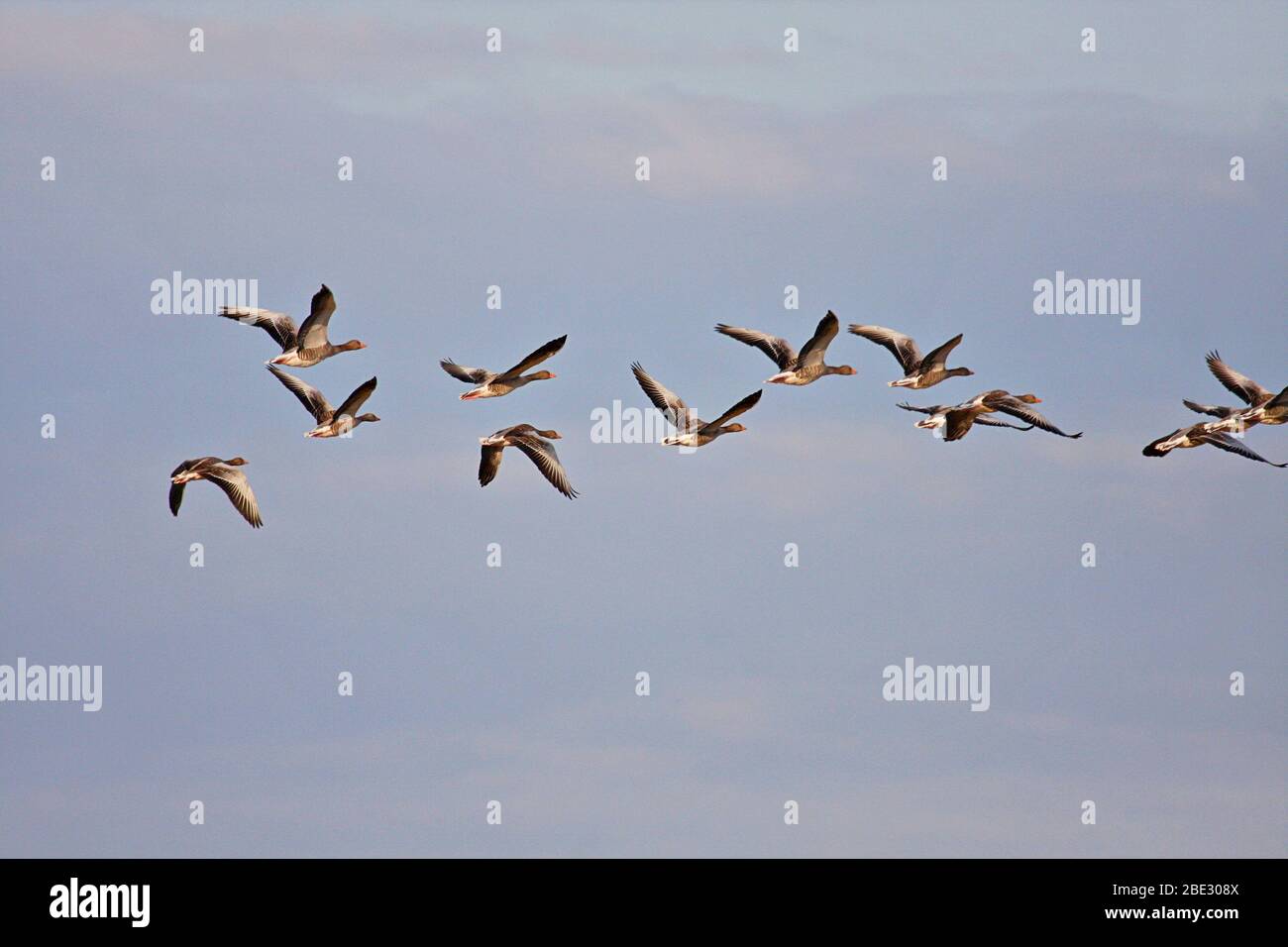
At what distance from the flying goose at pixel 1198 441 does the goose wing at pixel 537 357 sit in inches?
569

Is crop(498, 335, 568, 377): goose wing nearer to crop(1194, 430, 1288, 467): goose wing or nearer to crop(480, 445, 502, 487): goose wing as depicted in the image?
crop(480, 445, 502, 487): goose wing

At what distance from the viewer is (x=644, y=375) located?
74250 mm

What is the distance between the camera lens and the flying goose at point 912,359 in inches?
2977

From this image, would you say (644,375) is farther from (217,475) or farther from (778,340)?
(217,475)

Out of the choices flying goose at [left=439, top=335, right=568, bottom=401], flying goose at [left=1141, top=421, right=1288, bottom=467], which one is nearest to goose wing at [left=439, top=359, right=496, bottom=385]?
flying goose at [left=439, top=335, right=568, bottom=401]

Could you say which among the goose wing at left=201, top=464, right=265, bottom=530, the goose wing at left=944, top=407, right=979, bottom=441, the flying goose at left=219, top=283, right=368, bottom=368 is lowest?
the goose wing at left=201, top=464, right=265, bottom=530

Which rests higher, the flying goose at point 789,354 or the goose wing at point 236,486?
the flying goose at point 789,354

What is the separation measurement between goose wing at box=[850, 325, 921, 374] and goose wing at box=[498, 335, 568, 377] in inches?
377

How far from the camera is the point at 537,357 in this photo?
2749 inches

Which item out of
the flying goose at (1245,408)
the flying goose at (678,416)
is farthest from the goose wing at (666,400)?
the flying goose at (1245,408)

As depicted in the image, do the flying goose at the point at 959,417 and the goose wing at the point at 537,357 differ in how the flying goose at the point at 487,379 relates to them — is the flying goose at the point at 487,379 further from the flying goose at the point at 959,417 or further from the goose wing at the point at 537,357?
the flying goose at the point at 959,417

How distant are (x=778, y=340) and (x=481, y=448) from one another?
26.1ft

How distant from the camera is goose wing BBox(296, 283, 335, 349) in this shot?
2825 inches

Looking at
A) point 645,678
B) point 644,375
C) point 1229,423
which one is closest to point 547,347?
point 644,375
